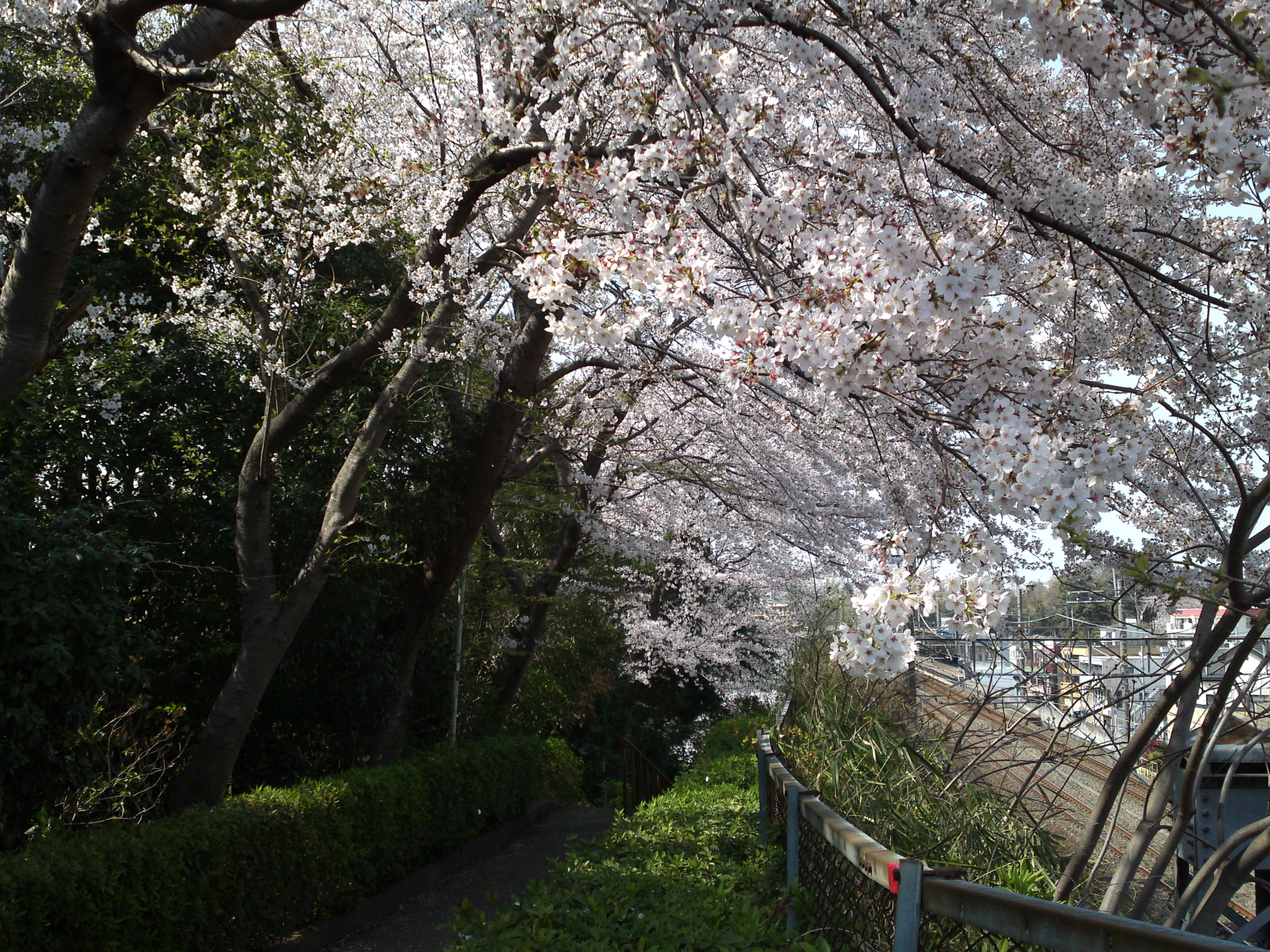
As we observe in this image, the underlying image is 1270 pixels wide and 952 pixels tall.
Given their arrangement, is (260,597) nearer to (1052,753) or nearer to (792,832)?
(792,832)

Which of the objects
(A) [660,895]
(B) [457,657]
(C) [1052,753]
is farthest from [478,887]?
(C) [1052,753]

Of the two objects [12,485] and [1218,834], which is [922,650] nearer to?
[1218,834]

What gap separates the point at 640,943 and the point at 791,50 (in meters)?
3.15

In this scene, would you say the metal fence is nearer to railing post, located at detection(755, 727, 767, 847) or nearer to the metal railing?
railing post, located at detection(755, 727, 767, 847)

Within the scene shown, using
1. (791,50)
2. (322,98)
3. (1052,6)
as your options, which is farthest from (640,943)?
(322,98)

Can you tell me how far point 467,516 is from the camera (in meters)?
8.45

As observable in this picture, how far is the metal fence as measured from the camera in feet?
3.85

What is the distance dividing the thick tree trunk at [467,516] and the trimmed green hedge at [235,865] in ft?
1.81

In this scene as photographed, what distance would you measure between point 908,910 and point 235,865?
16.1ft

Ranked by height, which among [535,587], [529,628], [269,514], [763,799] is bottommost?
[529,628]

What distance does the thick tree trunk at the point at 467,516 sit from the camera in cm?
802

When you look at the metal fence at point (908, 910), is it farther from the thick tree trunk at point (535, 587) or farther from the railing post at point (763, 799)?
the thick tree trunk at point (535, 587)

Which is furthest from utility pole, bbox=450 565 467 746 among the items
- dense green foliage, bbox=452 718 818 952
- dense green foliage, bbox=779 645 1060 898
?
dense green foliage, bbox=779 645 1060 898

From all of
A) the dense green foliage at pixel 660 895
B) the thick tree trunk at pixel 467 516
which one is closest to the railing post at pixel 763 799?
the dense green foliage at pixel 660 895
